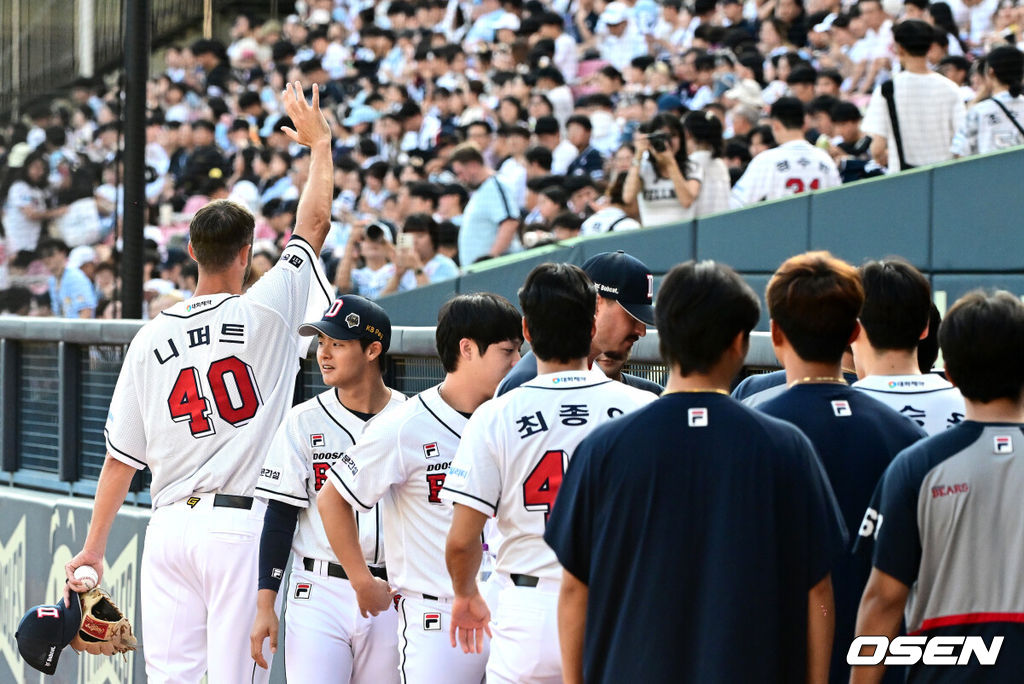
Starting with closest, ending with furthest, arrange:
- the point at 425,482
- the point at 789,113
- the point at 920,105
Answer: the point at 425,482, the point at 920,105, the point at 789,113

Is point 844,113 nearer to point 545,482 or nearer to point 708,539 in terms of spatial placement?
point 545,482

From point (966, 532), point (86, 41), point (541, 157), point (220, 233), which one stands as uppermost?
point (86, 41)

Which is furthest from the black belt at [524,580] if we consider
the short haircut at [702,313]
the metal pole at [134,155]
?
the metal pole at [134,155]

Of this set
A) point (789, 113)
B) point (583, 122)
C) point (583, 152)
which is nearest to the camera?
point (789, 113)

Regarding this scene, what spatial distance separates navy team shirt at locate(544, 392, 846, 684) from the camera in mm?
2385

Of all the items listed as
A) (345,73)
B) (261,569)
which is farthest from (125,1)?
(345,73)

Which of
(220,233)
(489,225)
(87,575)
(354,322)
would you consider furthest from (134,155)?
(489,225)

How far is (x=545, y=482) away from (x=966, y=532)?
3.12 ft

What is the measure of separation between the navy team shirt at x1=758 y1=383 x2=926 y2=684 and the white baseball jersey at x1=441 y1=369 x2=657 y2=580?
45 cm

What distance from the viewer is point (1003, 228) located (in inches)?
306

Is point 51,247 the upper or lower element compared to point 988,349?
upper

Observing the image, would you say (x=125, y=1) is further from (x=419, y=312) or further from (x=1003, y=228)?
(x=1003, y=228)

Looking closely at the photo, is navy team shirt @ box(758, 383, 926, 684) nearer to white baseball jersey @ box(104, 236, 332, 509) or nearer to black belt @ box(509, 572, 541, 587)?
black belt @ box(509, 572, 541, 587)

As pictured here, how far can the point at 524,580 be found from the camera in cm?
309
